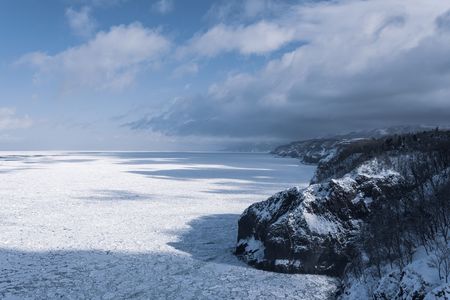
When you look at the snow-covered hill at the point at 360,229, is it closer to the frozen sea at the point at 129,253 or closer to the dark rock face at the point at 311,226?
the dark rock face at the point at 311,226

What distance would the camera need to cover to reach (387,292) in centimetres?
905

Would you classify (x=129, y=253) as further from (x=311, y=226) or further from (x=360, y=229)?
(x=360, y=229)

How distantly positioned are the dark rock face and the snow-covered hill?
1.2 inches

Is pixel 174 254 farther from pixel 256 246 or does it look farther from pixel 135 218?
pixel 135 218

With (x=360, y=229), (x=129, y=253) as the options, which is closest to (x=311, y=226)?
(x=360, y=229)

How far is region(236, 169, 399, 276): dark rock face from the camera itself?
45.2 ft

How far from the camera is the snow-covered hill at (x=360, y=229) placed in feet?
35.2

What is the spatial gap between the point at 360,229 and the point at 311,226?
2022mm

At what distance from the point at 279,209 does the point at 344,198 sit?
273 cm

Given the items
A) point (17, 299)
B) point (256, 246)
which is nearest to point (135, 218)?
point (256, 246)

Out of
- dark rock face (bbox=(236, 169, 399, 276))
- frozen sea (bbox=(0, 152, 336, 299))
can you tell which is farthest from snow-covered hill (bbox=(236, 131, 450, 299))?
frozen sea (bbox=(0, 152, 336, 299))

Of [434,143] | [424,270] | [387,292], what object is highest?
[434,143]

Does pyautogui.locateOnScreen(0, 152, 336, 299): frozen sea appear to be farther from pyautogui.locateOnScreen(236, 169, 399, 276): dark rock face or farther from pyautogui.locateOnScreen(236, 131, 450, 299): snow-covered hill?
pyautogui.locateOnScreen(236, 131, 450, 299): snow-covered hill

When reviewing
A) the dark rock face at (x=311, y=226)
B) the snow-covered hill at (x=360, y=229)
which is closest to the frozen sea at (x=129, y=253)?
the dark rock face at (x=311, y=226)
